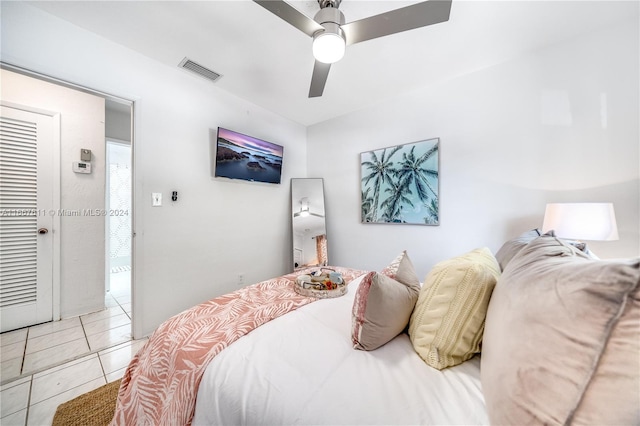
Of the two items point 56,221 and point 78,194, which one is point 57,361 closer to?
point 56,221

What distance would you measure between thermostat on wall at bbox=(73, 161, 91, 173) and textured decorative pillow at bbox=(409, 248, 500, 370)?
3.55m

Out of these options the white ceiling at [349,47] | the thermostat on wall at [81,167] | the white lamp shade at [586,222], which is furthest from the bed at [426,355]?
the thermostat on wall at [81,167]

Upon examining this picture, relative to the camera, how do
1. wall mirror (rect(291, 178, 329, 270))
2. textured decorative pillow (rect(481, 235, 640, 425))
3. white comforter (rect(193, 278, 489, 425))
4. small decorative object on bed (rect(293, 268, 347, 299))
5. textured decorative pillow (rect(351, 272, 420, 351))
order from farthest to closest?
1. wall mirror (rect(291, 178, 329, 270))
2. small decorative object on bed (rect(293, 268, 347, 299))
3. textured decorative pillow (rect(351, 272, 420, 351))
4. white comforter (rect(193, 278, 489, 425))
5. textured decorative pillow (rect(481, 235, 640, 425))

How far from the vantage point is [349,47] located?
1919 millimetres

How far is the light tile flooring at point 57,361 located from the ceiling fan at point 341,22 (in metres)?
2.60

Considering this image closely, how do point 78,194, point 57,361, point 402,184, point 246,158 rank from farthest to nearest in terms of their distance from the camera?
point 246,158, point 402,184, point 78,194, point 57,361

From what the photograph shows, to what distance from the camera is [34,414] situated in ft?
4.32

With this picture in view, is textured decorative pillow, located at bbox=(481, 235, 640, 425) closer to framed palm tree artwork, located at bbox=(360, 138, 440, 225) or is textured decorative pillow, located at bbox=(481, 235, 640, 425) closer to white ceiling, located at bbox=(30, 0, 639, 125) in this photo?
white ceiling, located at bbox=(30, 0, 639, 125)

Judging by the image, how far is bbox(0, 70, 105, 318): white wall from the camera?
2.41 meters

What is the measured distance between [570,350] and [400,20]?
63.8 inches

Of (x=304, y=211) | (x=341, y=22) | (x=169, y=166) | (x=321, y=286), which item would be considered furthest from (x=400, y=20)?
(x=304, y=211)

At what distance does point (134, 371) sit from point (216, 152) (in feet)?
6.48

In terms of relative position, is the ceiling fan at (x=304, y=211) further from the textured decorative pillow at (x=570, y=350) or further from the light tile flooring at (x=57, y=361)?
the textured decorative pillow at (x=570, y=350)

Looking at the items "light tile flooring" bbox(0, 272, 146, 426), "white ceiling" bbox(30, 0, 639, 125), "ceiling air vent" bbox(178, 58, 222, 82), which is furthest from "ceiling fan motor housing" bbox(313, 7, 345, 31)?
"light tile flooring" bbox(0, 272, 146, 426)
